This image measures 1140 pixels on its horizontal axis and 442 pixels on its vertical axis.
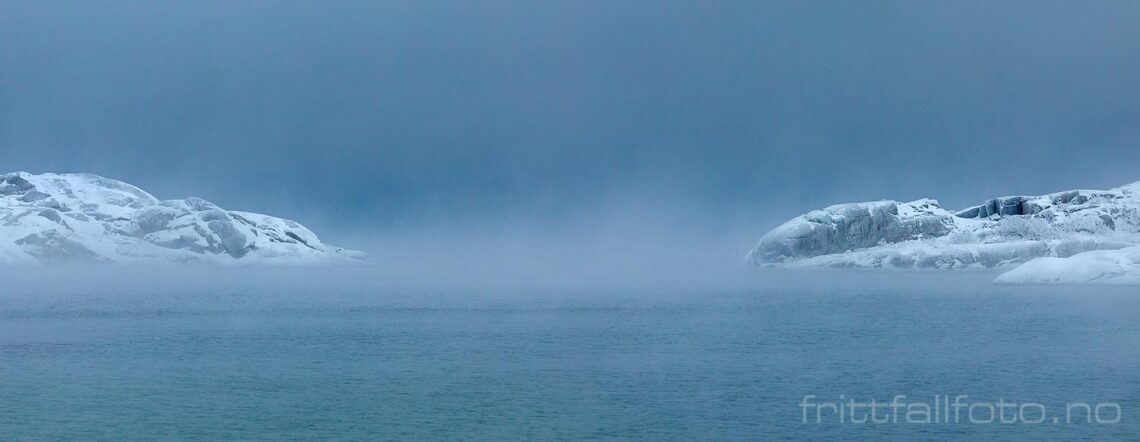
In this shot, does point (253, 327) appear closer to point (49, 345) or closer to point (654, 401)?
point (49, 345)

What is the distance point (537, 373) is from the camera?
41344 mm

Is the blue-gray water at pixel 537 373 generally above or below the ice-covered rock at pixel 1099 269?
below

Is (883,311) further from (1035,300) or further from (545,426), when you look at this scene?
(545,426)

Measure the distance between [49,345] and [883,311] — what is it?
201 ft

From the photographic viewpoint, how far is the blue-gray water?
29.8m

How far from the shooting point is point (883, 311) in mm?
84062

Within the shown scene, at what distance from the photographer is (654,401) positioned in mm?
34219

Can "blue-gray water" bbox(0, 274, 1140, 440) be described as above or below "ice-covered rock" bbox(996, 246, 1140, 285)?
below

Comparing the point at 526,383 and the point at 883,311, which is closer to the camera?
the point at 526,383

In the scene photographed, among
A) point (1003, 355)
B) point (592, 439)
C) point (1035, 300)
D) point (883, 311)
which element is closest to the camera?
point (592, 439)

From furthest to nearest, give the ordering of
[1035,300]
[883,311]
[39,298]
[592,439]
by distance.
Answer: [39,298] < [1035,300] < [883,311] < [592,439]

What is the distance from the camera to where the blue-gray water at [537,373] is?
1175 inches

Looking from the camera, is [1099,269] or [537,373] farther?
[1099,269]

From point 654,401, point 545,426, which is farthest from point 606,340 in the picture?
point 545,426
